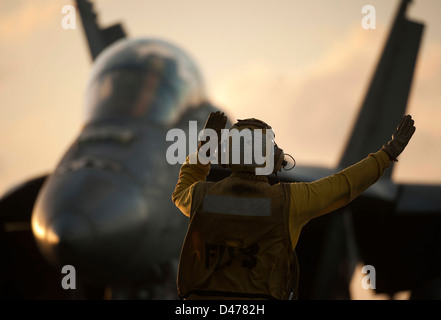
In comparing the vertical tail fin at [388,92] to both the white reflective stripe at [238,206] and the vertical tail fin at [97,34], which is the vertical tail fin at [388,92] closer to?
the vertical tail fin at [97,34]

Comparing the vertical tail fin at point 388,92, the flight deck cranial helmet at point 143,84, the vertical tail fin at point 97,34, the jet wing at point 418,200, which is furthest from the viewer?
the vertical tail fin at point 97,34

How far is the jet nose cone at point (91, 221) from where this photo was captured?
438 cm

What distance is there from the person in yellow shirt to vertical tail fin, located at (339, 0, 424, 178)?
294 inches

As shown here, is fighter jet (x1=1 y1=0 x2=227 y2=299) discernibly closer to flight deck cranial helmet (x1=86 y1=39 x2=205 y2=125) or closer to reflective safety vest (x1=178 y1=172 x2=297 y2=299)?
flight deck cranial helmet (x1=86 y1=39 x2=205 y2=125)

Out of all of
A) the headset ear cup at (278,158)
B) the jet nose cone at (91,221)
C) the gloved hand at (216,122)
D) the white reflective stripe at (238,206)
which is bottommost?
the jet nose cone at (91,221)

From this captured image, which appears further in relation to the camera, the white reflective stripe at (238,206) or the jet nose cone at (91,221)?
the jet nose cone at (91,221)

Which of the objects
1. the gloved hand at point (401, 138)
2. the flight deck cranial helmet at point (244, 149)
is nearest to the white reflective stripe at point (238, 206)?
the flight deck cranial helmet at point (244, 149)

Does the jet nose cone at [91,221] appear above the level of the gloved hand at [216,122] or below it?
below

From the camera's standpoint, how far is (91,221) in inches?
174

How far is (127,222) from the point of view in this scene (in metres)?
4.70

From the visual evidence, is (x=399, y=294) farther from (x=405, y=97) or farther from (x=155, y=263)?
(x=155, y=263)

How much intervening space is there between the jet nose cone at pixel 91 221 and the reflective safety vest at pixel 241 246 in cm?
242

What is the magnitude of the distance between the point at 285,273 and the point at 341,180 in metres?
0.40
